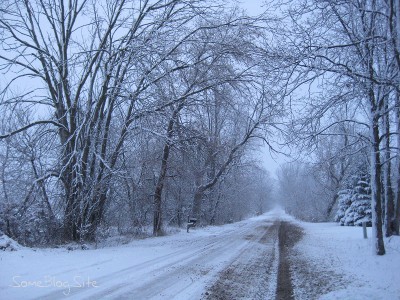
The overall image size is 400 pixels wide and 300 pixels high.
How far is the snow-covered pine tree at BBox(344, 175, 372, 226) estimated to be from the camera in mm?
26578

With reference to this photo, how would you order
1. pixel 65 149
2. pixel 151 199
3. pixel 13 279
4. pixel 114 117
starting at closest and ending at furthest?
pixel 13 279
pixel 65 149
pixel 114 117
pixel 151 199

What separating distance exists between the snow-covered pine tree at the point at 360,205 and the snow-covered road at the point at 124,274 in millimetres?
19098

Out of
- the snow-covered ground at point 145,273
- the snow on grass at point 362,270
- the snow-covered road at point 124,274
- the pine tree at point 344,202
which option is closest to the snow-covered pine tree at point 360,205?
the pine tree at point 344,202

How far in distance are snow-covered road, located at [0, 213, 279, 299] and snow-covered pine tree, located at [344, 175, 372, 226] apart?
19.1m

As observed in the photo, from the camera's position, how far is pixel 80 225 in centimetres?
1229

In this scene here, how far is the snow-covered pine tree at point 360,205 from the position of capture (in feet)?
87.2

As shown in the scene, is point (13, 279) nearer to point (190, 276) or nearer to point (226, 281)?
point (190, 276)

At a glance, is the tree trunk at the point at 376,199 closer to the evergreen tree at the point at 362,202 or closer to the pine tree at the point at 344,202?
the evergreen tree at the point at 362,202

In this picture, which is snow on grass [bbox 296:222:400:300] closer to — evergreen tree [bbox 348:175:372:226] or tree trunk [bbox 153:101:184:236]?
tree trunk [bbox 153:101:184:236]

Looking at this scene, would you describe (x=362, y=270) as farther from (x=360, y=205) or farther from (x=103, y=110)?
(x=360, y=205)

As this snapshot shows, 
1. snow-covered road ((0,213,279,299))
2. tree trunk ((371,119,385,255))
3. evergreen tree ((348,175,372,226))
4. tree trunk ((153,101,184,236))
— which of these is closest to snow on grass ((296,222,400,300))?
tree trunk ((371,119,385,255))

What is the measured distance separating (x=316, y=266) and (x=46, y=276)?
688cm

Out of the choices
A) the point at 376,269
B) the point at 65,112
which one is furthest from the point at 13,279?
the point at 376,269

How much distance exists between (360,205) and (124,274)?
82.7 ft
